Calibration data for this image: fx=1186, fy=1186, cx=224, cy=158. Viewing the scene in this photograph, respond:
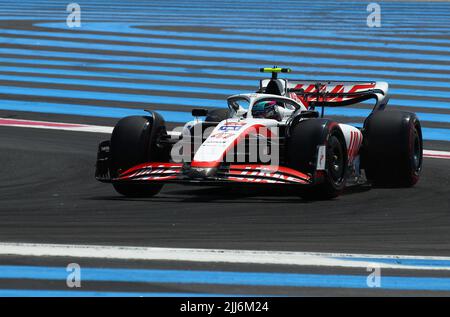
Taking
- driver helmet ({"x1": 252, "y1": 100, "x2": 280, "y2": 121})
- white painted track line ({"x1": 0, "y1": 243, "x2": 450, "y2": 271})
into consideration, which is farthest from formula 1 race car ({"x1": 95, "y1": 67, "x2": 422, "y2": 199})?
white painted track line ({"x1": 0, "y1": 243, "x2": 450, "y2": 271})

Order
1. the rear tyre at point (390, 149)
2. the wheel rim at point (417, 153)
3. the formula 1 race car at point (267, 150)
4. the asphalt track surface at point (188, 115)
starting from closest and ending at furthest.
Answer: the asphalt track surface at point (188, 115) < the formula 1 race car at point (267, 150) < the rear tyre at point (390, 149) < the wheel rim at point (417, 153)

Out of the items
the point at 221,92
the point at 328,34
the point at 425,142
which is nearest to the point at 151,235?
the point at 425,142

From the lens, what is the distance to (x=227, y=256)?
840 centimetres

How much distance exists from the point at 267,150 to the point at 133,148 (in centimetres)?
139

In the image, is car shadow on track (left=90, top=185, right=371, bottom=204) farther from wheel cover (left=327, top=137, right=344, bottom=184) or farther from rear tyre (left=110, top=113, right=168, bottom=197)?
wheel cover (left=327, top=137, right=344, bottom=184)

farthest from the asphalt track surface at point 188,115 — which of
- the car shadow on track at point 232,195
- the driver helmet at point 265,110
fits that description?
the driver helmet at point 265,110

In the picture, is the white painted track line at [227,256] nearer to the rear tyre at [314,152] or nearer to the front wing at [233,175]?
the front wing at [233,175]

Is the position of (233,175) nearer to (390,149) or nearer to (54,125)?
(390,149)

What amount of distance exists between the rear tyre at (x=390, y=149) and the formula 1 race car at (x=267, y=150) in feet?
0.04

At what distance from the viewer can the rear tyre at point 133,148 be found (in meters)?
12.2

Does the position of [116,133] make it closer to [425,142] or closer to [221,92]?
[425,142]

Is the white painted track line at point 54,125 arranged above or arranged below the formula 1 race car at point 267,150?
above

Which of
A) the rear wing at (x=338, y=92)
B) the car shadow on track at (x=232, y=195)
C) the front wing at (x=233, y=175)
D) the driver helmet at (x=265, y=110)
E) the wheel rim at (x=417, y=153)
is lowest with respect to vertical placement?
the car shadow on track at (x=232, y=195)
